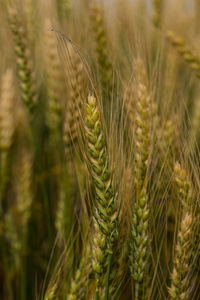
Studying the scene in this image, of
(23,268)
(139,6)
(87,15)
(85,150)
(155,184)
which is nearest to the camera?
(85,150)

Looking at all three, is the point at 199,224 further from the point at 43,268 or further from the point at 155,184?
the point at 43,268

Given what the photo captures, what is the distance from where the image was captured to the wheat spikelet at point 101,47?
1309 millimetres

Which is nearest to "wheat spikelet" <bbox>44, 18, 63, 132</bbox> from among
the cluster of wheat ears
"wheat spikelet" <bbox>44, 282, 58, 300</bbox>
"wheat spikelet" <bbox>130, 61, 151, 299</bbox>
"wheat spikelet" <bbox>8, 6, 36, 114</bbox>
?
the cluster of wheat ears

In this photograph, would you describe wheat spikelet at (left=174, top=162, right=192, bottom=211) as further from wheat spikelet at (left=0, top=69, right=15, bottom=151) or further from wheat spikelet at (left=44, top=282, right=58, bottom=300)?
wheat spikelet at (left=0, top=69, right=15, bottom=151)

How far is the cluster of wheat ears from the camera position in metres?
0.84

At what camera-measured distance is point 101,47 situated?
1.34 m

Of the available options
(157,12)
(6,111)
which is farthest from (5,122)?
(157,12)

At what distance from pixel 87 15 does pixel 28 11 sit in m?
0.44

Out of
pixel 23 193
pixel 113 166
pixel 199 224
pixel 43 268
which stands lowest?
pixel 43 268

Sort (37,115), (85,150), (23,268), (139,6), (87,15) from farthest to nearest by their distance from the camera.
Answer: (139,6), (37,115), (87,15), (23,268), (85,150)

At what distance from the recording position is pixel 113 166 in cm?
85

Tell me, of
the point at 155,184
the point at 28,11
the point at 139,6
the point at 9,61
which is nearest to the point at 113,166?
the point at 155,184

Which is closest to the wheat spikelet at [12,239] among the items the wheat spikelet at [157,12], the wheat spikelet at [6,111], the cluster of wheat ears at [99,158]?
the cluster of wheat ears at [99,158]

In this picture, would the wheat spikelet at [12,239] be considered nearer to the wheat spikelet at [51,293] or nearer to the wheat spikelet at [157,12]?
the wheat spikelet at [51,293]
